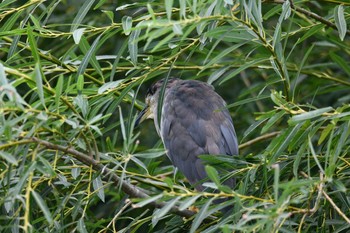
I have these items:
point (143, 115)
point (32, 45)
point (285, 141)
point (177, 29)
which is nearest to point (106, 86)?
point (32, 45)

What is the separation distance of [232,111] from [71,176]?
196cm

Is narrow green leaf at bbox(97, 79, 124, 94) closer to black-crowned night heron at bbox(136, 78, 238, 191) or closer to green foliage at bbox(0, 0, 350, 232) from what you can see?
green foliage at bbox(0, 0, 350, 232)

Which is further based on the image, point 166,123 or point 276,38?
point 166,123

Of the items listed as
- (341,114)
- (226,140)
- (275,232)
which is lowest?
(226,140)

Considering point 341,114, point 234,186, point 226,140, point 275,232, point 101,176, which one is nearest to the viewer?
point 275,232

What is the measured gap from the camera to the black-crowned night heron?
3848 mm

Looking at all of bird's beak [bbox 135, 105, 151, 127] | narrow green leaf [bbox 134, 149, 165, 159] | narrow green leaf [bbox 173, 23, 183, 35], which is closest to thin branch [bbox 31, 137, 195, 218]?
narrow green leaf [bbox 134, 149, 165, 159]

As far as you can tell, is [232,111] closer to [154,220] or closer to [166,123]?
[166,123]

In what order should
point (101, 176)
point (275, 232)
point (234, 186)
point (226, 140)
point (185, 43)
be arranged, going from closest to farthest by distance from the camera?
point (275, 232), point (101, 176), point (185, 43), point (234, 186), point (226, 140)

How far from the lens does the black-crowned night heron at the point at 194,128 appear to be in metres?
3.85

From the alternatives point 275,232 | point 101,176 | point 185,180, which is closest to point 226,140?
point 185,180

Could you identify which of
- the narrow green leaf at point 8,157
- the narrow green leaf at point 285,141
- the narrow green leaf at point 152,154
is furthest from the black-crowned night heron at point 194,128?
the narrow green leaf at point 8,157

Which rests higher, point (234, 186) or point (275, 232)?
point (275, 232)

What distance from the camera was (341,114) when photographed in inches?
103
